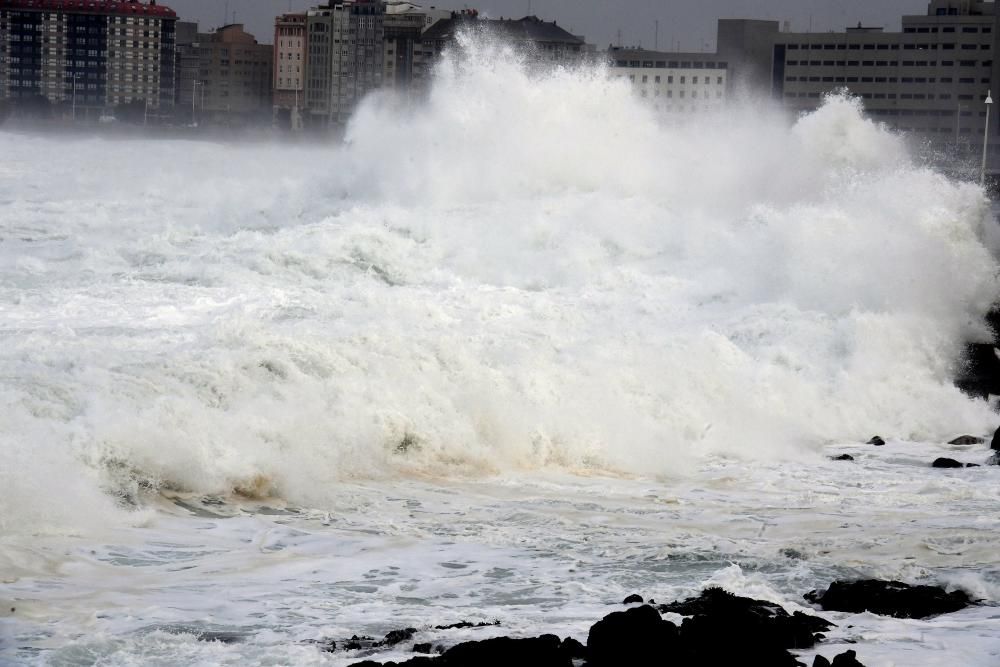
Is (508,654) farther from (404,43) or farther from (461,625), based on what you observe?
(404,43)

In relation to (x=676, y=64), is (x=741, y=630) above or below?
below

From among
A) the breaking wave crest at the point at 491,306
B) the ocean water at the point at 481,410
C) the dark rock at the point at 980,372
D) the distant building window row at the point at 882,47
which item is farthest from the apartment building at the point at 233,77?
the dark rock at the point at 980,372

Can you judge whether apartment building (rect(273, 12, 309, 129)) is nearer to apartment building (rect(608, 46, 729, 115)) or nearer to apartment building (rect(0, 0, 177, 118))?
apartment building (rect(0, 0, 177, 118))

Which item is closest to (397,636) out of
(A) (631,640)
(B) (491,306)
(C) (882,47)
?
(A) (631,640)

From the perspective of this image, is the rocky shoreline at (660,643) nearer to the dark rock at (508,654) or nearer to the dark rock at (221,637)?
the dark rock at (508,654)

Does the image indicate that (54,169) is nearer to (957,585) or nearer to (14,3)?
(957,585)

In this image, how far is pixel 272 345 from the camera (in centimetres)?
1786

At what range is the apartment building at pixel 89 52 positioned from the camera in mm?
154625

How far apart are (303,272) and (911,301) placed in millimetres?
10268

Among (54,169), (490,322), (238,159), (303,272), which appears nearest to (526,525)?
(490,322)

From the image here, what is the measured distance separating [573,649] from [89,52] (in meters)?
155

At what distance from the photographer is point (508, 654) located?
869cm

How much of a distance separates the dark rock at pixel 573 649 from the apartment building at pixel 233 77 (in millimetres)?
151773

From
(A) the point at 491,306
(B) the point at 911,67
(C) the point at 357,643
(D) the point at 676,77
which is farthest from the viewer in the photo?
(D) the point at 676,77
